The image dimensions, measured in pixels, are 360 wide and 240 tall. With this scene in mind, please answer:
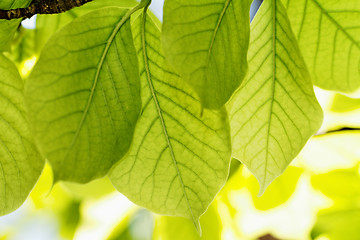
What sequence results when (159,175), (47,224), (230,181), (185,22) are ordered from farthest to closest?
(47,224) → (230,181) → (159,175) → (185,22)

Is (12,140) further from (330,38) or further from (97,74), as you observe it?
(330,38)

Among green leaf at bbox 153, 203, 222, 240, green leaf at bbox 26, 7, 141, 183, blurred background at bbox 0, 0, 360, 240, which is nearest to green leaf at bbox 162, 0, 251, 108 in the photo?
green leaf at bbox 26, 7, 141, 183

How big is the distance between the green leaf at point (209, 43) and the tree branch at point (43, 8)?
0.36 ft

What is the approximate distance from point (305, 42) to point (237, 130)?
143 mm

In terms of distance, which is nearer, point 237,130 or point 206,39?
point 206,39

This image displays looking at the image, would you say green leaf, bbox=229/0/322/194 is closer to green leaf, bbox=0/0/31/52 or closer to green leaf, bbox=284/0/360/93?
green leaf, bbox=284/0/360/93

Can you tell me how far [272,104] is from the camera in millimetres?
537

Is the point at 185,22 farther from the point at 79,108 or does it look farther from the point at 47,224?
the point at 47,224

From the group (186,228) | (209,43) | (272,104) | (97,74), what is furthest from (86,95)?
(186,228)

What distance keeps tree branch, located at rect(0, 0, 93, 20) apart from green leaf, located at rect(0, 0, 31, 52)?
0.05 ft

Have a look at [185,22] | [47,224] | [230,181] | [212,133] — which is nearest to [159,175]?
[212,133]

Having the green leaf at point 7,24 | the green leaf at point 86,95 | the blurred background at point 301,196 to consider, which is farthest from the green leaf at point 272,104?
the blurred background at point 301,196

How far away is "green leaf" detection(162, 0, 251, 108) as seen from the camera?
38cm

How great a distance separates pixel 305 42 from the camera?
0.56m
